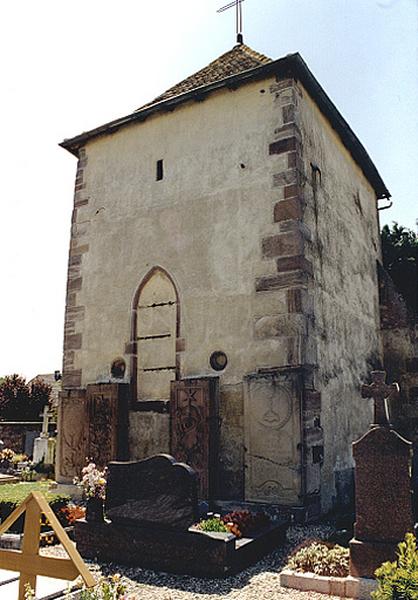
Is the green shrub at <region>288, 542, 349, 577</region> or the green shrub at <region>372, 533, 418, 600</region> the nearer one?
the green shrub at <region>372, 533, 418, 600</region>

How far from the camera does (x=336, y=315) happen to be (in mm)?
10367

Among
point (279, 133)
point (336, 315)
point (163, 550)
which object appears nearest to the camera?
point (163, 550)

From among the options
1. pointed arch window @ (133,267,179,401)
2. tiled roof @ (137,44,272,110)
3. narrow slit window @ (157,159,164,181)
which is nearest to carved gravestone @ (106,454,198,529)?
pointed arch window @ (133,267,179,401)

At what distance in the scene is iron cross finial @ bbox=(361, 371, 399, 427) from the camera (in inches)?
230

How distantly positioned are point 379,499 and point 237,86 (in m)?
7.84

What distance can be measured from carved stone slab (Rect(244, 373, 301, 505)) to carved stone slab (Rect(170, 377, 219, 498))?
22.7 inches

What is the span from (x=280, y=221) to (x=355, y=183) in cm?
468

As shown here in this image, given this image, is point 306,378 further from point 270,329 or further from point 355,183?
point 355,183

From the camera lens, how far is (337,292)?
10.6m

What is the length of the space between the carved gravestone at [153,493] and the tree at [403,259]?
33.0ft

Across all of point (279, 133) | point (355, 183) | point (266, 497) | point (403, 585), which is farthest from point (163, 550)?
point (355, 183)

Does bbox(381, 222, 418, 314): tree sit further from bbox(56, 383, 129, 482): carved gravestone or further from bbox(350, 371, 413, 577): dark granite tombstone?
bbox(350, 371, 413, 577): dark granite tombstone

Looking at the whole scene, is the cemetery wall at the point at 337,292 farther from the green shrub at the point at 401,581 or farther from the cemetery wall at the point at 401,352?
the green shrub at the point at 401,581

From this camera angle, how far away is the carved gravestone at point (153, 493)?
20.4 feet
